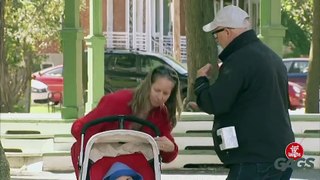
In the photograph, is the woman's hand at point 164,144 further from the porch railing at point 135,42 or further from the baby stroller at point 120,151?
the porch railing at point 135,42

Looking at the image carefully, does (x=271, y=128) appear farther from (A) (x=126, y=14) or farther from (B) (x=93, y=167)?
(A) (x=126, y=14)

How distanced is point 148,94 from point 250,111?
0.85m

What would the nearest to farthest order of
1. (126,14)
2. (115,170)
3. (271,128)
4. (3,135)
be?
(271,128)
(115,170)
(3,135)
(126,14)

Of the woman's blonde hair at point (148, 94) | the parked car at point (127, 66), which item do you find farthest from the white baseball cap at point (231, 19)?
the parked car at point (127, 66)

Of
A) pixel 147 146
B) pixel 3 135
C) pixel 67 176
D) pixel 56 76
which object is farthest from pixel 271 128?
pixel 56 76

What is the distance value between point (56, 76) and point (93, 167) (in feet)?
86.9

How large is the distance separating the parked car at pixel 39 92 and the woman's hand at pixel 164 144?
81.6 feet

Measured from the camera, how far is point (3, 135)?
1259 centimetres

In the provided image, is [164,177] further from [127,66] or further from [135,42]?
[135,42]

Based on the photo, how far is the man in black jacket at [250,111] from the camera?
4949 mm

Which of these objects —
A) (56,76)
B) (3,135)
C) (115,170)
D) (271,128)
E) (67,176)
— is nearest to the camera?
(271,128)

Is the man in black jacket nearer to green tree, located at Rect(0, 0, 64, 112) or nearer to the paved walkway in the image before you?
the paved walkway

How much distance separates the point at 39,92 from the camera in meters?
30.4

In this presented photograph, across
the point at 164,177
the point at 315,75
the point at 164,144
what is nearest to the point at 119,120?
the point at 164,144
